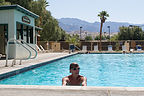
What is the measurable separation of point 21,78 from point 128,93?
4.79 metres

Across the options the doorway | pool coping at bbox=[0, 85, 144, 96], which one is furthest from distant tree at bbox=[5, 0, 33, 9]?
pool coping at bbox=[0, 85, 144, 96]

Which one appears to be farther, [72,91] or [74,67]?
[74,67]

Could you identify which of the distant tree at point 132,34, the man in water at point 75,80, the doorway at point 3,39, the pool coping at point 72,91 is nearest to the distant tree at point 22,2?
the doorway at point 3,39

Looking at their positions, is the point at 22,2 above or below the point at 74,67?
above

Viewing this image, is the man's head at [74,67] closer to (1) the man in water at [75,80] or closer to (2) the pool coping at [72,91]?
(1) the man in water at [75,80]

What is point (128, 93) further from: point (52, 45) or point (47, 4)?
point (47, 4)

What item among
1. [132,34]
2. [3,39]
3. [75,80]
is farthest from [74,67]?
[132,34]

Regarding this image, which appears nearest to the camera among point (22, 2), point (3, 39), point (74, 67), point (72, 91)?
point (72, 91)

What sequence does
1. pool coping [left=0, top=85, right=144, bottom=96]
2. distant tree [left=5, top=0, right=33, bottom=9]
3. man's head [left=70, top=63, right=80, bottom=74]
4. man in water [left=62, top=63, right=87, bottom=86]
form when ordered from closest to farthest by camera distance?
1. pool coping [left=0, top=85, right=144, bottom=96]
2. man's head [left=70, top=63, right=80, bottom=74]
3. man in water [left=62, top=63, right=87, bottom=86]
4. distant tree [left=5, top=0, right=33, bottom=9]

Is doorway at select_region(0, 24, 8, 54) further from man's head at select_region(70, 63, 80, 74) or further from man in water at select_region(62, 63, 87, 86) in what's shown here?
man's head at select_region(70, 63, 80, 74)

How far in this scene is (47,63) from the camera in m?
11.1

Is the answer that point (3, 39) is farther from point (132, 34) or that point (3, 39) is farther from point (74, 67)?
point (132, 34)

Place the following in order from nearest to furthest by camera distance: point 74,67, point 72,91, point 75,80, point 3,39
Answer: point 72,91, point 74,67, point 75,80, point 3,39

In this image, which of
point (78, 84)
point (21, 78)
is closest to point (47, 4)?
point (21, 78)
